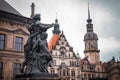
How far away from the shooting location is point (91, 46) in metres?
68.5

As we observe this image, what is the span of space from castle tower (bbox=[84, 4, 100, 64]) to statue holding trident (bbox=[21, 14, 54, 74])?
56.6 metres

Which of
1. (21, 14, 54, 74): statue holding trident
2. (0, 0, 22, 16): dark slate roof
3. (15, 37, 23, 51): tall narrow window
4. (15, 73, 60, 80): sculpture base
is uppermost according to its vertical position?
(0, 0, 22, 16): dark slate roof

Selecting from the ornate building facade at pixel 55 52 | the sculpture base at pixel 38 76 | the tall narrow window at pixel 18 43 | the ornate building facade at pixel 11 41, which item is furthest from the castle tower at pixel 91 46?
the sculpture base at pixel 38 76

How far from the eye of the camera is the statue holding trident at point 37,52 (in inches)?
374

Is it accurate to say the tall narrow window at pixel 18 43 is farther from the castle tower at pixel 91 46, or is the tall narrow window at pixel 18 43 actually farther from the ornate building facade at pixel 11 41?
the castle tower at pixel 91 46

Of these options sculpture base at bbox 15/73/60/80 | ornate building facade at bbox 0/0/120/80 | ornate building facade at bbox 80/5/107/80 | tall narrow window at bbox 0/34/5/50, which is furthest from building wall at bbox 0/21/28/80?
ornate building facade at bbox 80/5/107/80

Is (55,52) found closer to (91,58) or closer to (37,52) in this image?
(91,58)

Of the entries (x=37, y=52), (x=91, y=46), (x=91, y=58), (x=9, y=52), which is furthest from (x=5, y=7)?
(x=91, y=46)

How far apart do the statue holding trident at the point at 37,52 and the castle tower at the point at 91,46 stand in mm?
56618

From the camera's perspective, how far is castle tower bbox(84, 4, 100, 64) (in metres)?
66.8

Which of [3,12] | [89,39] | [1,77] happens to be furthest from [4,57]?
[89,39]

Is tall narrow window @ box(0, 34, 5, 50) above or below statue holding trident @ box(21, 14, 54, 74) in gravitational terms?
above

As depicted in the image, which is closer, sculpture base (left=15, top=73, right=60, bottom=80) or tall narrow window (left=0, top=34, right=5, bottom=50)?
sculpture base (left=15, top=73, right=60, bottom=80)

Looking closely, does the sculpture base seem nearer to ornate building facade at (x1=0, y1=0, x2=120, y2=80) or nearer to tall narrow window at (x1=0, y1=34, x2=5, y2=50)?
ornate building facade at (x1=0, y1=0, x2=120, y2=80)
